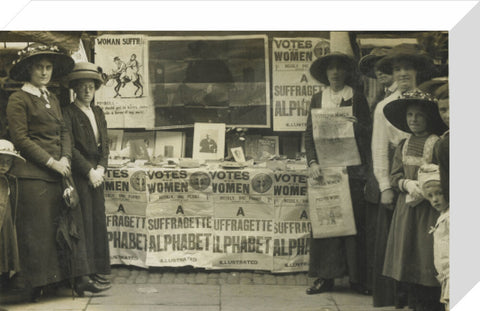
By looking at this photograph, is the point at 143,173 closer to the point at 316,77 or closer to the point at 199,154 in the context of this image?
the point at 199,154

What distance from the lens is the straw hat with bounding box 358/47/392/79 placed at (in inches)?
298

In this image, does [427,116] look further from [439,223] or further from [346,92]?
[439,223]

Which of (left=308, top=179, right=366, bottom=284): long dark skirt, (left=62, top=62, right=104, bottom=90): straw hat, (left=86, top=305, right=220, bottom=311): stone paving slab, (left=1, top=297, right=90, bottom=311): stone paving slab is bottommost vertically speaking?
(left=86, top=305, right=220, bottom=311): stone paving slab

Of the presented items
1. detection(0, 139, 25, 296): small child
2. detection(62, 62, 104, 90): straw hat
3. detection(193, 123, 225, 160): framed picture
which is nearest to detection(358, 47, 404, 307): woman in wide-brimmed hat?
detection(193, 123, 225, 160): framed picture

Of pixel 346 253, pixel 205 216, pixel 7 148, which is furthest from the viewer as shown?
pixel 346 253

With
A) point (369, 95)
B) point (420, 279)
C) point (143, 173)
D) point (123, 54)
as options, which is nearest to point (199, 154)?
point (143, 173)

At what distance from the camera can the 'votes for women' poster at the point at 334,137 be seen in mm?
7605

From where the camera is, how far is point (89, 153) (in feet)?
24.8

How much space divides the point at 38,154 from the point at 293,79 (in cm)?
226

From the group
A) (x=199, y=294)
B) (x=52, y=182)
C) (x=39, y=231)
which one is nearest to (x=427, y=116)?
(x=199, y=294)

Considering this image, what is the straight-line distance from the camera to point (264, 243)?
7.65 m

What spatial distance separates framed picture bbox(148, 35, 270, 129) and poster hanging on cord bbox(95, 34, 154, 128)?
0.08m

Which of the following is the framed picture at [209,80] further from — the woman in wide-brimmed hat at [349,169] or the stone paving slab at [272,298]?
the stone paving slab at [272,298]

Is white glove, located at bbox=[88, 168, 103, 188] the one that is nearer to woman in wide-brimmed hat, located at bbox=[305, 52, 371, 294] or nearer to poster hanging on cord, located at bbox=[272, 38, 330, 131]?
poster hanging on cord, located at bbox=[272, 38, 330, 131]
